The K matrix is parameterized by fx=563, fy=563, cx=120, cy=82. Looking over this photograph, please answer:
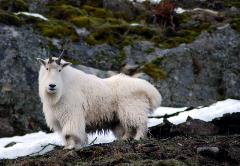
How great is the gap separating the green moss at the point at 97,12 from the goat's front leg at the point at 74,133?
56.3ft

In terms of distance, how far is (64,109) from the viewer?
45.2ft

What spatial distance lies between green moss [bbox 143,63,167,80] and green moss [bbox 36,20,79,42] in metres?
3.39

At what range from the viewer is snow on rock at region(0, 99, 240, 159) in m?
16.5

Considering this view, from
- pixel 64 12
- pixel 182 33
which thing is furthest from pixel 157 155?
pixel 64 12

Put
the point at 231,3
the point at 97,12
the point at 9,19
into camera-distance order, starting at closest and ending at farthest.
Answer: the point at 9,19 < the point at 97,12 < the point at 231,3

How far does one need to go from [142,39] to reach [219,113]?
986 cm

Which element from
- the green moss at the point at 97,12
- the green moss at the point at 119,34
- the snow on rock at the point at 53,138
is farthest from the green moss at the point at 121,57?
the green moss at the point at 97,12

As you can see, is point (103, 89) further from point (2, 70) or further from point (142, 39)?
point (142, 39)

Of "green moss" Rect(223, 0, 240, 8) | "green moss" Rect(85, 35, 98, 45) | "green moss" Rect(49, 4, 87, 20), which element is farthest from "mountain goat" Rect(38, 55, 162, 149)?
"green moss" Rect(223, 0, 240, 8)

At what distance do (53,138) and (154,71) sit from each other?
681 cm

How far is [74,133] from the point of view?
44.4ft

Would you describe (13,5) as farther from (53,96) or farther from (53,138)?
(53,96)

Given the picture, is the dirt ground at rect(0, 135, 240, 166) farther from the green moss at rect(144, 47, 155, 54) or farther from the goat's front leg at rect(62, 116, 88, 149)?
the green moss at rect(144, 47, 155, 54)

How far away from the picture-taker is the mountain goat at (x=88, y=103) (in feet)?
44.8
